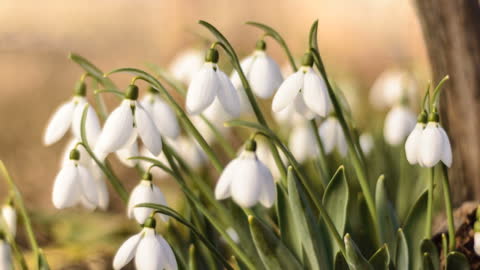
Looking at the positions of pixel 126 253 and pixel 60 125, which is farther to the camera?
pixel 60 125

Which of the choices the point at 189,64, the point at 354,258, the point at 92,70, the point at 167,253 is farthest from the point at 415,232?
the point at 189,64

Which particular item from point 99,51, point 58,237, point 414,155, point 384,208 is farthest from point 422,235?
point 99,51

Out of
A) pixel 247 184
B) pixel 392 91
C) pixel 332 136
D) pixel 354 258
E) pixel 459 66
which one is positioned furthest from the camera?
pixel 392 91

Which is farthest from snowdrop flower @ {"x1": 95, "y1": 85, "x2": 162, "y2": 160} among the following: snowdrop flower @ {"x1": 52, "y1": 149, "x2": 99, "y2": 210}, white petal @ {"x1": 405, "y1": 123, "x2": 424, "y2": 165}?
white petal @ {"x1": 405, "y1": 123, "x2": 424, "y2": 165}

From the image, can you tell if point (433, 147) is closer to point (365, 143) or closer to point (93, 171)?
point (93, 171)

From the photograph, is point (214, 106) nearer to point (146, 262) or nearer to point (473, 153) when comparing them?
point (146, 262)

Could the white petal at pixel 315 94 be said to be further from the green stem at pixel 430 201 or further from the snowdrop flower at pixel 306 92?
the green stem at pixel 430 201

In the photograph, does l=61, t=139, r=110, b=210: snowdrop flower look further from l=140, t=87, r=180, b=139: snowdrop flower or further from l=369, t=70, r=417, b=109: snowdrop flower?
l=369, t=70, r=417, b=109: snowdrop flower
